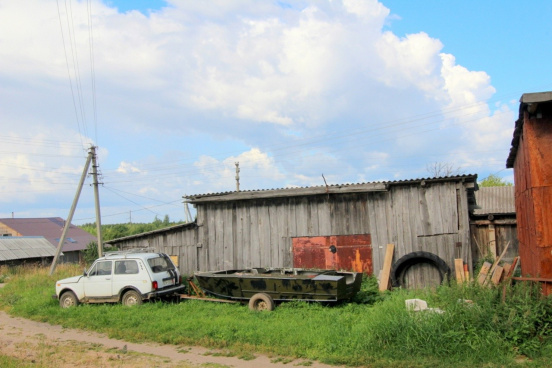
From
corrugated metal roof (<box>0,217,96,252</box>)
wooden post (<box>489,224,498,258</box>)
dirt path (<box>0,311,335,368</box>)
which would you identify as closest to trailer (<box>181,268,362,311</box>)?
dirt path (<box>0,311,335,368</box>)

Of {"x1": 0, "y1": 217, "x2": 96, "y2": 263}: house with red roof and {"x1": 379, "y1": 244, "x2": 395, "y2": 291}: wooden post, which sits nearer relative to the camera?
{"x1": 379, "y1": 244, "x2": 395, "y2": 291}: wooden post

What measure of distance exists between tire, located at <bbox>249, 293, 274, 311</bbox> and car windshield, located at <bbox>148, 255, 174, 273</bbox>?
3.31 m

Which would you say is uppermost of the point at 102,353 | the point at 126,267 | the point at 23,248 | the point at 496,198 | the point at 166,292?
the point at 496,198

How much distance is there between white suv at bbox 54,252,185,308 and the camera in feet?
44.8

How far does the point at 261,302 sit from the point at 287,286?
88cm

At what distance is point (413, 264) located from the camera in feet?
48.2

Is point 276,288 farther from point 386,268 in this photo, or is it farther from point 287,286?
point 386,268

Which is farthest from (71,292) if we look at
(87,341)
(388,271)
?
(388,271)

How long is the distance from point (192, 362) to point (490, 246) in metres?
12.2

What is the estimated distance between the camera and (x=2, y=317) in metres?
14.2

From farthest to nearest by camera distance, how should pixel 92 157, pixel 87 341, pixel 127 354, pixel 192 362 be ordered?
pixel 92 157 → pixel 87 341 → pixel 127 354 → pixel 192 362

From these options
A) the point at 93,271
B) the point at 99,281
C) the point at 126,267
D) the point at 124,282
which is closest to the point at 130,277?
the point at 124,282

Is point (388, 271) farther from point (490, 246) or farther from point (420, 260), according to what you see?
point (490, 246)

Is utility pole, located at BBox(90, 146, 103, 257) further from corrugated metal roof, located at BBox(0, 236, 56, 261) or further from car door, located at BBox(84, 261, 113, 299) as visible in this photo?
corrugated metal roof, located at BBox(0, 236, 56, 261)
